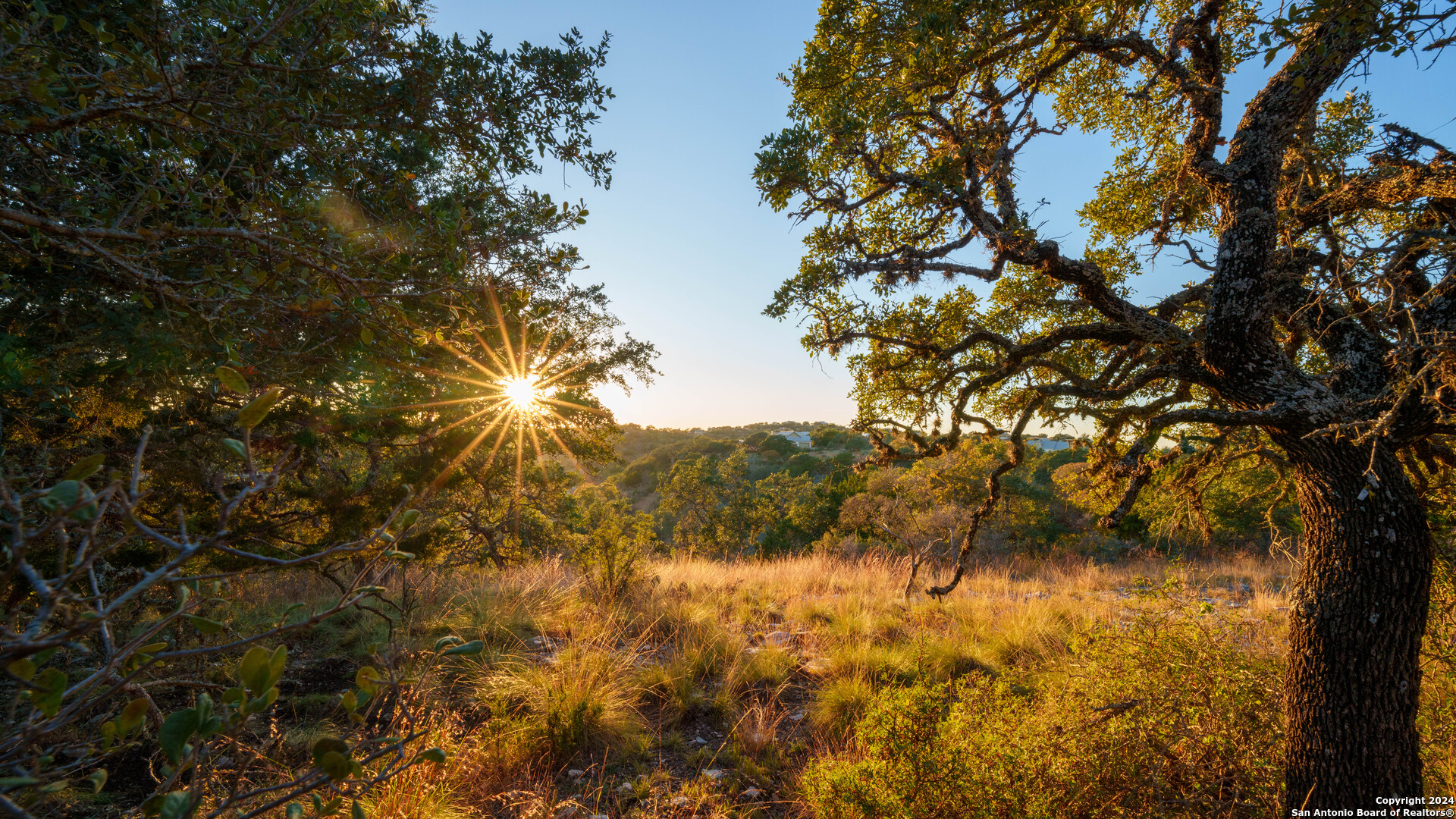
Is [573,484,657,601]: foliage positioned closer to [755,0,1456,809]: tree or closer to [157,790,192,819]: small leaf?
[755,0,1456,809]: tree

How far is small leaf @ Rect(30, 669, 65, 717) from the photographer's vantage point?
76cm

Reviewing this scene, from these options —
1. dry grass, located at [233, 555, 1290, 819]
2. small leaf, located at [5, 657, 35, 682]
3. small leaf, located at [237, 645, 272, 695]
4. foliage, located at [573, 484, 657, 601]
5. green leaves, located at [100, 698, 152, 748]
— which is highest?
small leaf, located at [5, 657, 35, 682]

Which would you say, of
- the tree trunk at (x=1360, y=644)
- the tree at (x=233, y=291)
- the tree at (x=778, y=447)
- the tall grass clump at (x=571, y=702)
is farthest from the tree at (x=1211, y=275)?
the tree at (x=778, y=447)

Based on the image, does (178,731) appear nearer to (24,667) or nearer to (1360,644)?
(24,667)

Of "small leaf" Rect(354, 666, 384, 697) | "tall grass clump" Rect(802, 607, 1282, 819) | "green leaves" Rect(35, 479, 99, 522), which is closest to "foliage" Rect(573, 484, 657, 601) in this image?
"tall grass clump" Rect(802, 607, 1282, 819)

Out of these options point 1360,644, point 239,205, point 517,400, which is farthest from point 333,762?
point 1360,644

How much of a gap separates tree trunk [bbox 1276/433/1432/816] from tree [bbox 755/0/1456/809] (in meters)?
0.01

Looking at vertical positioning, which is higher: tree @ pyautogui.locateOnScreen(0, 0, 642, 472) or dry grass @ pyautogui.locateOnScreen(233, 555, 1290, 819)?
tree @ pyautogui.locateOnScreen(0, 0, 642, 472)

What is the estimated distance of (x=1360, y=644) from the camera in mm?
2797

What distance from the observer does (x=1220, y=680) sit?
3441 mm

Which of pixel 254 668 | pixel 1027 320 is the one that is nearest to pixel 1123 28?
pixel 1027 320

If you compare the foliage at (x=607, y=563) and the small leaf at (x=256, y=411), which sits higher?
the small leaf at (x=256, y=411)

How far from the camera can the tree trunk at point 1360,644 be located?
8.98ft

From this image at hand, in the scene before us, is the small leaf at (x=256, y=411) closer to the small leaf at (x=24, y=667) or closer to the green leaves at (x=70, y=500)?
the green leaves at (x=70, y=500)
